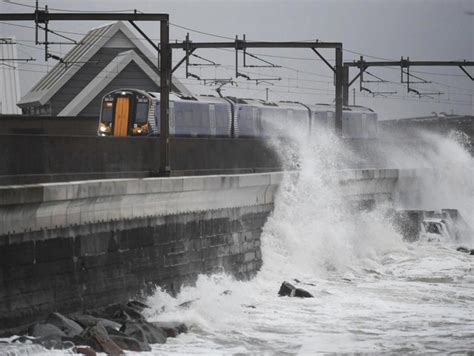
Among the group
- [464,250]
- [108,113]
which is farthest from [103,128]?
[464,250]

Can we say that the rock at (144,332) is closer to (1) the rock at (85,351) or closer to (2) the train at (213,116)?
(1) the rock at (85,351)

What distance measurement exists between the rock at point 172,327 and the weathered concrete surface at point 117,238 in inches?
34.5

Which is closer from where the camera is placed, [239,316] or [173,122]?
[239,316]

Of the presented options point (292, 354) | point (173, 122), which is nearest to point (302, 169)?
point (173, 122)

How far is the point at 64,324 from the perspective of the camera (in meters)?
14.6

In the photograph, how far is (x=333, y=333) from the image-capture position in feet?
57.7

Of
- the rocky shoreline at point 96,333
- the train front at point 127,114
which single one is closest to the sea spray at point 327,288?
the rocky shoreline at point 96,333

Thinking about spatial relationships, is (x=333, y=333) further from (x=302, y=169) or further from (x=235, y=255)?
(x=302, y=169)

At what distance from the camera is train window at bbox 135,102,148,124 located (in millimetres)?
34031

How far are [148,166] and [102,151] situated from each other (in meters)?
1.96

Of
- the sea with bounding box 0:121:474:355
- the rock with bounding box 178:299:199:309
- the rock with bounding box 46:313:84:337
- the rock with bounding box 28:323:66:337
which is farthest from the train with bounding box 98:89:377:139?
the rock with bounding box 28:323:66:337

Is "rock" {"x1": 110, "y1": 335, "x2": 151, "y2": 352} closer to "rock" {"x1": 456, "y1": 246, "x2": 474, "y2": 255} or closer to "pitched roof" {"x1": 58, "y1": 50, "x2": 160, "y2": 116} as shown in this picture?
"rock" {"x1": 456, "y1": 246, "x2": 474, "y2": 255}

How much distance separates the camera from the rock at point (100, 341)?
14141 millimetres

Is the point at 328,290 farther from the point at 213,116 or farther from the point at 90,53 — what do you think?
the point at 90,53
